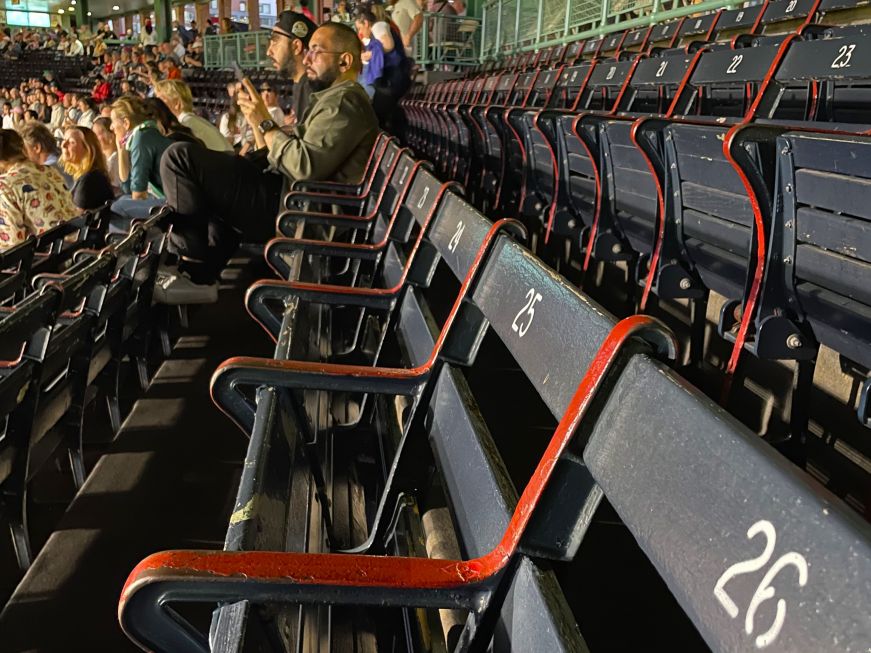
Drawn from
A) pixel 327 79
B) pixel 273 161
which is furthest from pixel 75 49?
pixel 273 161

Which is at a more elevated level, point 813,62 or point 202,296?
point 813,62

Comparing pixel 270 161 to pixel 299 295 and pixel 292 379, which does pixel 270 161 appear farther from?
pixel 292 379

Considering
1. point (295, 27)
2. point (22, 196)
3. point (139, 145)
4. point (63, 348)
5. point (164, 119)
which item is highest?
point (295, 27)

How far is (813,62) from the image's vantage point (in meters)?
2.64

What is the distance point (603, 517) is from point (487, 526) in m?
0.71

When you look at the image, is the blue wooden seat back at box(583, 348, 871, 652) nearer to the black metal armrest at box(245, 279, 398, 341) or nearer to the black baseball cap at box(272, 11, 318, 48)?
the black metal armrest at box(245, 279, 398, 341)

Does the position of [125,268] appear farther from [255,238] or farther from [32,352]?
[255,238]

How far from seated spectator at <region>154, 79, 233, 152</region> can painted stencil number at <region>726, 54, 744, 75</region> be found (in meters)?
3.03

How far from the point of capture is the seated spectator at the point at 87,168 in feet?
14.4

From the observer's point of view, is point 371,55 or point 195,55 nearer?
point 371,55

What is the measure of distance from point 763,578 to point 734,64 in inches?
122

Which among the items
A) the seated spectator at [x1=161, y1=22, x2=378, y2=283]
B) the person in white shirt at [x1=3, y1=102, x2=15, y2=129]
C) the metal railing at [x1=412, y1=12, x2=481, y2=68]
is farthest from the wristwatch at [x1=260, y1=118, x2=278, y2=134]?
the person in white shirt at [x1=3, y1=102, x2=15, y2=129]

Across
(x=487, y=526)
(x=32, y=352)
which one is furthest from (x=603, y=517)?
(x=32, y=352)

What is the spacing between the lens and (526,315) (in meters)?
0.89
